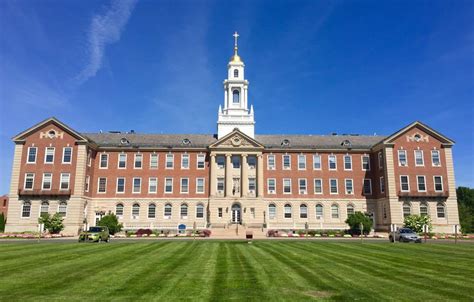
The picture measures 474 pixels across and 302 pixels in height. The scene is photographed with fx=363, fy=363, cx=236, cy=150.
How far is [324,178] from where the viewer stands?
58969 mm

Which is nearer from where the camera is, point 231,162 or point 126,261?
point 126,261

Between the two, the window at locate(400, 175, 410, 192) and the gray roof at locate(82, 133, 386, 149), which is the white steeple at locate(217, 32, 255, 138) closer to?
the gray roof at locate(82, 133, 386, 149)

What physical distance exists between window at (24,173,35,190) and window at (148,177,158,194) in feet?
54.2

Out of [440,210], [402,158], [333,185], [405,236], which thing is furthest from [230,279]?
[440,210]

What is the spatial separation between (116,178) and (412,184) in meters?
45.7

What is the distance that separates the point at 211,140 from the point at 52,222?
26835mm

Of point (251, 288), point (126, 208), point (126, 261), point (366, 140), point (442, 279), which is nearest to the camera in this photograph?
point (251, 288)

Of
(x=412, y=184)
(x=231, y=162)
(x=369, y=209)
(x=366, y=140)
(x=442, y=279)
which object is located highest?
(x=366, y=140)

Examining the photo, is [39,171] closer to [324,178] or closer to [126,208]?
[126,208]

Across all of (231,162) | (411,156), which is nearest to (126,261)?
(231,162)

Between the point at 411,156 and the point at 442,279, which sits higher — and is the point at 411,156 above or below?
above

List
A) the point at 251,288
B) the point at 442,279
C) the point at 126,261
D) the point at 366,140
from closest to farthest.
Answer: the point at 251,288 → the point at 442,279 → the point at 126,261 → the point at 366,140

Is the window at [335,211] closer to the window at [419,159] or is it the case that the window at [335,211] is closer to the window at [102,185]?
the window at [419,159]

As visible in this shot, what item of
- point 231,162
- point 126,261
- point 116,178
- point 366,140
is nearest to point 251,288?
point 126,261
